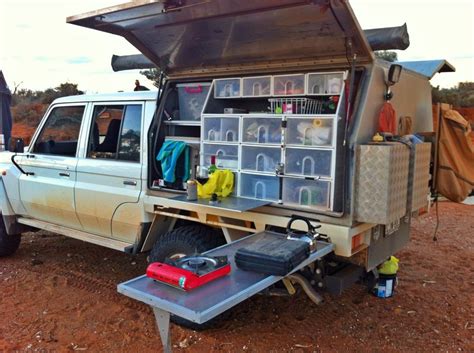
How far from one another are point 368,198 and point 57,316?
9.45 ft

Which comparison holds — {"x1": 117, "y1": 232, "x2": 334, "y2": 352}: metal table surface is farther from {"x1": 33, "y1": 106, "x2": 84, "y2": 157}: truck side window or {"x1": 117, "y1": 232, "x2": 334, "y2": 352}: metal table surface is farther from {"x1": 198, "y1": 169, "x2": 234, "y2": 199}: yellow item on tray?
{"x1": 33, "y1": 106, "x2": 84, "y2": 157}: truck side window

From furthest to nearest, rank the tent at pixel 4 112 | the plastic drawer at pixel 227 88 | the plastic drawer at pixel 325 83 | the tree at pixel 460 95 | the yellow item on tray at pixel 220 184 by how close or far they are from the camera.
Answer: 1. the tree at pixel 460 95
2. the tent at pixel 4 112
3. the plastic drawer at pixel 227 88
4. the yellow item on tray at pixel 220 184
5. the plastic drawer at pixel 325 83

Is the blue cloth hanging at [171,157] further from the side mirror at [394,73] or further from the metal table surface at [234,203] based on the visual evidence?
the side mirror at [394,73]

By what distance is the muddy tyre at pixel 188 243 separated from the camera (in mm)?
3826

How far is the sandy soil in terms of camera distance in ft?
11.9

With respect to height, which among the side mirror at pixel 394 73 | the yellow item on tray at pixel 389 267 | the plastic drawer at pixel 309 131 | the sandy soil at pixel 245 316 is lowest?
the sandy soil at pixel 245 316

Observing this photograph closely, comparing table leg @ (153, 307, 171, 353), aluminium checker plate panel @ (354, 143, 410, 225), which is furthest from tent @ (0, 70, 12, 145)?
table leg @ (153, 307, 171, 353)

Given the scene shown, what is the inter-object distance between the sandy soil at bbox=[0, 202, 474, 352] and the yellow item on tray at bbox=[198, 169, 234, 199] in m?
1.14

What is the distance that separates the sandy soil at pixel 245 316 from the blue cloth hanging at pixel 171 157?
1.26m

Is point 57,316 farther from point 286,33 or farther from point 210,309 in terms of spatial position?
point 286,33

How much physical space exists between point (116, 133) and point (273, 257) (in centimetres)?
279

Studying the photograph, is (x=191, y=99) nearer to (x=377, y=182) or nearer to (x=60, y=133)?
(x=60, y=133)

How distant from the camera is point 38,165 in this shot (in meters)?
5.29

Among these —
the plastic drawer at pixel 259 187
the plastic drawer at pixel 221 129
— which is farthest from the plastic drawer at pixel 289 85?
the plastic drawer at pixel 259 187
